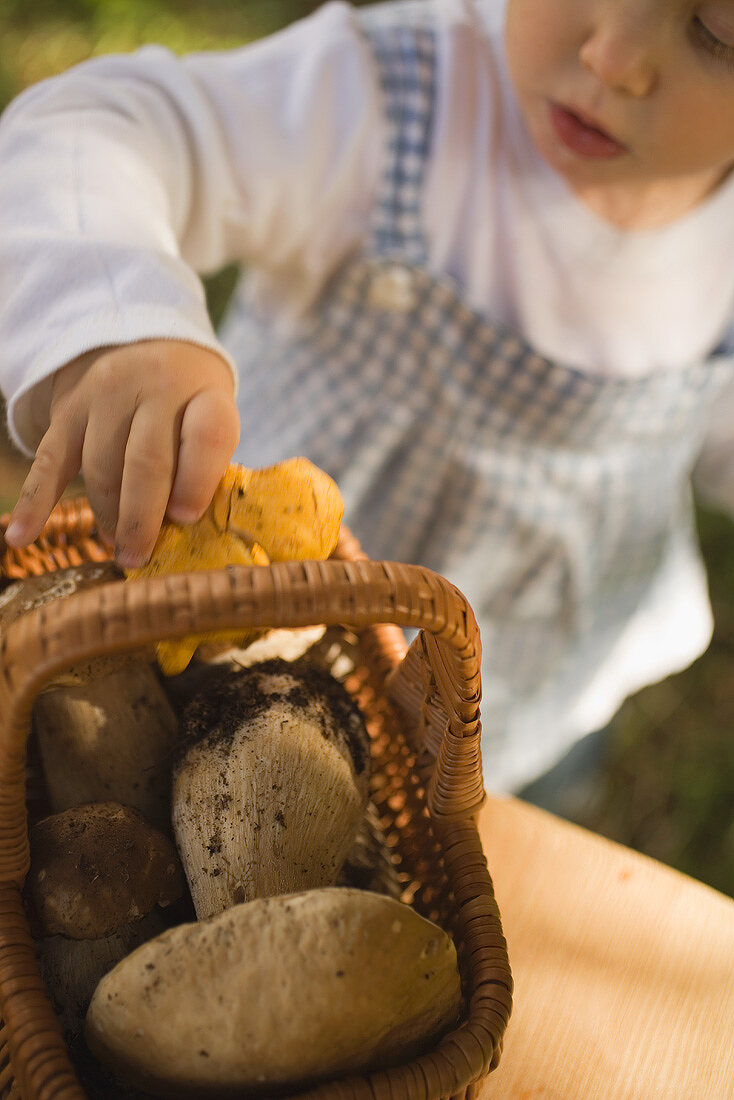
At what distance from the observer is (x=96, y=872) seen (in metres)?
0.38

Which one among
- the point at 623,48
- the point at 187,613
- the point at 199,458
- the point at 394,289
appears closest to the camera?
the point at 187,613

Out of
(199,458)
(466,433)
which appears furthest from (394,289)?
(199,458)

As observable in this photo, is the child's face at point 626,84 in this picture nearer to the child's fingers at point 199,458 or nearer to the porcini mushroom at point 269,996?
the child's fingers at point 199,458

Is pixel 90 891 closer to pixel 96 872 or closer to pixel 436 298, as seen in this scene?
pixel 96 872

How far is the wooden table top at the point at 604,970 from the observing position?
42cm

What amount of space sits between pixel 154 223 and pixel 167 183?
0.11 m

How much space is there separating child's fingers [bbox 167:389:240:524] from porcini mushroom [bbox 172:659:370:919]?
114 millimetres

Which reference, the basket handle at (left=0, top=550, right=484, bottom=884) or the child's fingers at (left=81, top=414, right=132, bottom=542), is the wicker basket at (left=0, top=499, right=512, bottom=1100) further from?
the child's fingers at (left=81, top=414, right=132, bottom=542)

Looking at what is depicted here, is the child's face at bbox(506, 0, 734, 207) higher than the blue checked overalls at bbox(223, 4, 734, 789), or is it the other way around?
the child's face at bbox(506, 0, 734, 207)

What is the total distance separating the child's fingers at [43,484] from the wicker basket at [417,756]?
11cm

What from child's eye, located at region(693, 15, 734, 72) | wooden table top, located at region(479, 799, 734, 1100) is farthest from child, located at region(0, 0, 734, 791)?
wooden table top, located at region(479, 799, 734, 1100)

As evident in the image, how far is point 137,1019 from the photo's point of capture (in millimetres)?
321

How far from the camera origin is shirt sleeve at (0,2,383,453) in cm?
47

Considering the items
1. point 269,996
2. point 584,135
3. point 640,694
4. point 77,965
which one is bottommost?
point 640,694
